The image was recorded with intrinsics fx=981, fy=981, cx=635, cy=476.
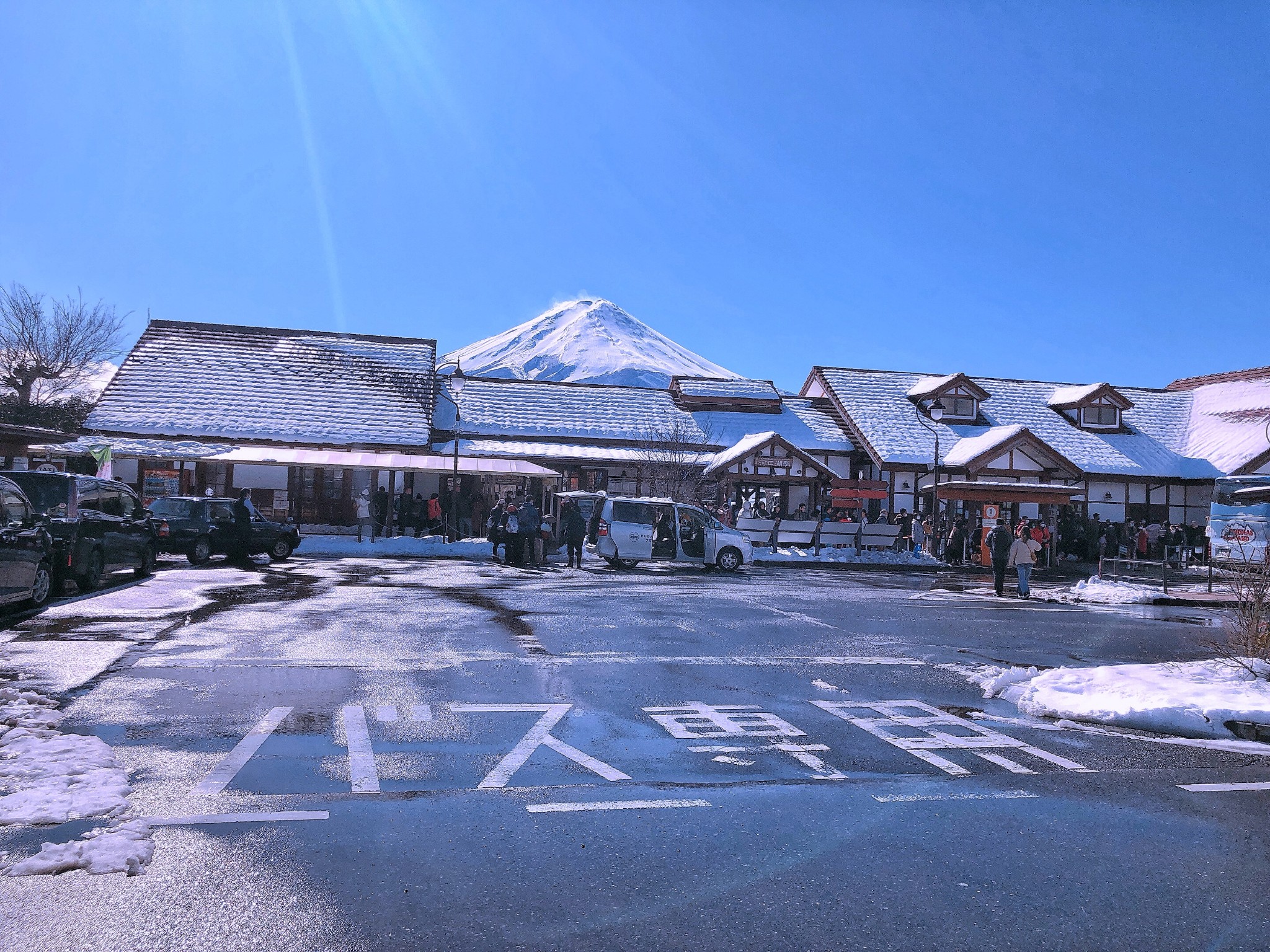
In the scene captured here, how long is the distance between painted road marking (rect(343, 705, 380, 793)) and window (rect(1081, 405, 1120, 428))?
41.3m

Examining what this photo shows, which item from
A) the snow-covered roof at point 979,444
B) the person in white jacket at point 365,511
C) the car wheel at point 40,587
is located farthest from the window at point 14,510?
the snow-covered roof at point 979,444

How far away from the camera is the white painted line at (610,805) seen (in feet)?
17.0

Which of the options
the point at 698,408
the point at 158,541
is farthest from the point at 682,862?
the point at 698,408

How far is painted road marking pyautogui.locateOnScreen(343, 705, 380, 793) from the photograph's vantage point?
5562 millimetres

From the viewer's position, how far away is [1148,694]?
8.55 metres

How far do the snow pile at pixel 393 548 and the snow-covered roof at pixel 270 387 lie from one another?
24.6 feet

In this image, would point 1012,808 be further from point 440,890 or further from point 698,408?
point 698,408

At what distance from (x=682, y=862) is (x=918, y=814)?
1.55 metres

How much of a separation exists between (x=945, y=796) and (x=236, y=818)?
3850mm

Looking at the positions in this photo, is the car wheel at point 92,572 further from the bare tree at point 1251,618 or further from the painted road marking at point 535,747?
the bare tree at point 1251,618

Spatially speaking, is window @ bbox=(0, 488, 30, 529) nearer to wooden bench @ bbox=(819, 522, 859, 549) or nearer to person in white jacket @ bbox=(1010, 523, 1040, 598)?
person in white jacket @ bbox=(1010, 523, 1040, 598)

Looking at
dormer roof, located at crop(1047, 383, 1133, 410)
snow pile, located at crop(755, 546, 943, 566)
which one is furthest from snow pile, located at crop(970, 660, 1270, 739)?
dormer roof, located at crop(1047, 383, 1133, 410)

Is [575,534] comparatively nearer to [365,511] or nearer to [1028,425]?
[365,511]

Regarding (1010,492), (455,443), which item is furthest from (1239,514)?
(455,443)
